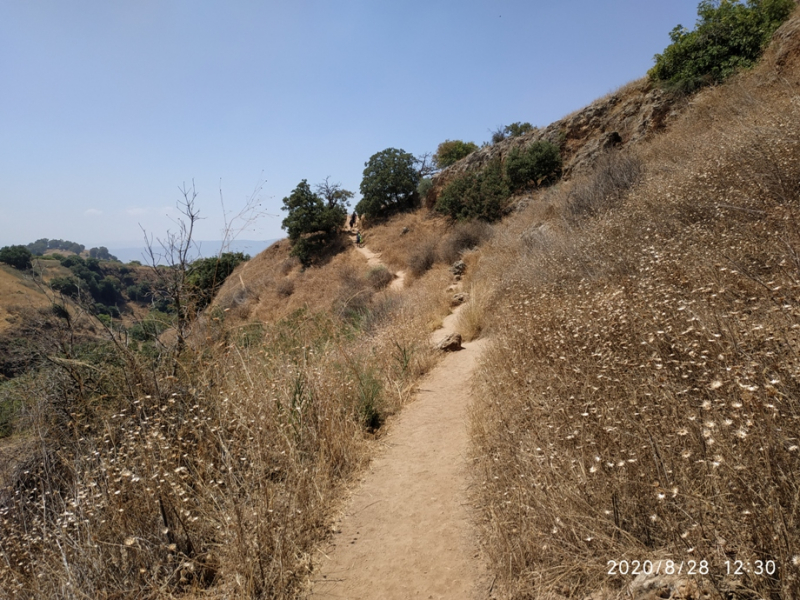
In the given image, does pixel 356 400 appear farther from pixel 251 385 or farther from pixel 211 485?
pixel 211 485

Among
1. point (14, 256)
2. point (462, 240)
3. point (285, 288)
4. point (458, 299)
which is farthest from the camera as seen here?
point (14, 256)

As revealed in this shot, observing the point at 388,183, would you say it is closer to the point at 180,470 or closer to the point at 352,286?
the point at 352,286

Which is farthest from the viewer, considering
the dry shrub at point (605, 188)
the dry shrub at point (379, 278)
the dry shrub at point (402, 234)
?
the dry shrub at point (402, 234)

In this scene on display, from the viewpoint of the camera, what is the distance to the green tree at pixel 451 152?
34688 millimetres

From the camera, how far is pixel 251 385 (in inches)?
142

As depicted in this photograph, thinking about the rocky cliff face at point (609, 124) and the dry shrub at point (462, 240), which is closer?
the rocky cliff face at point (609, 124)

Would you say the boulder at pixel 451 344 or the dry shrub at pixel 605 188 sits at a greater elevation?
the dry shrub at pixel 605 188

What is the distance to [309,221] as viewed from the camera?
29406mm

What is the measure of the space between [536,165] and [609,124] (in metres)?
3.21

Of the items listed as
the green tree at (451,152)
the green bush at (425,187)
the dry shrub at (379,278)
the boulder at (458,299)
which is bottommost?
the boulder at (458,299)

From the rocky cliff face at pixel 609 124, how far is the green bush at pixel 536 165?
636 mm

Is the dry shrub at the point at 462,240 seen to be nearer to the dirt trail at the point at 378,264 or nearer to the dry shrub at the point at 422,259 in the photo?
the dry shrub at the point at 422,259

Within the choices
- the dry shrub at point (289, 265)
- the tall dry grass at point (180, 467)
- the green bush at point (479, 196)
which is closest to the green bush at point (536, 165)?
the green bush at point (479, 196)

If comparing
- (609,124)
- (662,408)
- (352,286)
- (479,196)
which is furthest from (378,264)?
(662,408)
